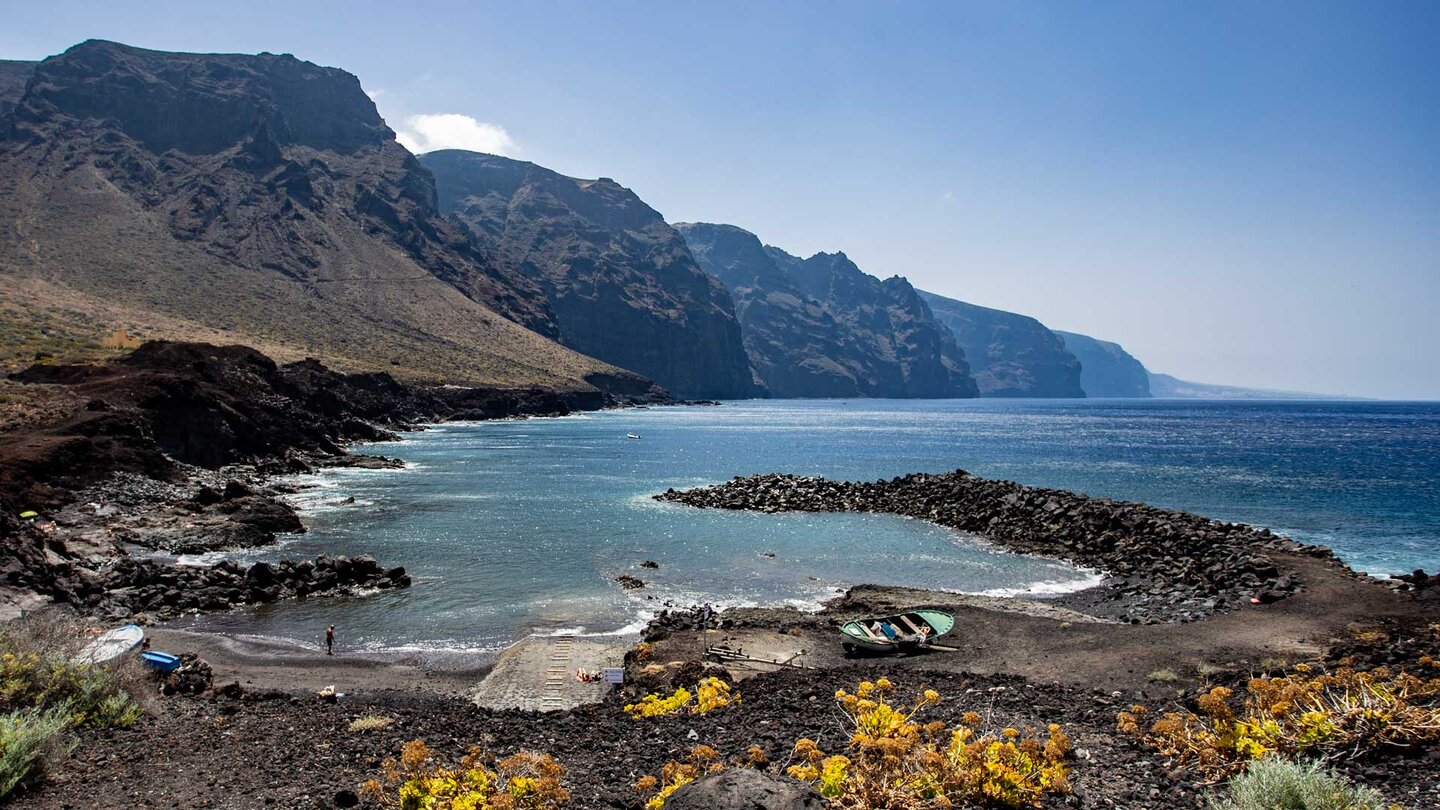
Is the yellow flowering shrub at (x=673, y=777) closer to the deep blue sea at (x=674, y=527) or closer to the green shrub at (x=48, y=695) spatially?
the green shrub at (x=48, y=695)

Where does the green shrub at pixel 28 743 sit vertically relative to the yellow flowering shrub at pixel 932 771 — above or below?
below

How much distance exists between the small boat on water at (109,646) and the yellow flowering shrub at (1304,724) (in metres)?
18.8

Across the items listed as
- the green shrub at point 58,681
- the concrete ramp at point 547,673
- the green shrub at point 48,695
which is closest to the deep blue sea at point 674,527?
the concrete ramp at point 547,673

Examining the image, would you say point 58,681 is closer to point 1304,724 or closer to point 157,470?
point 1304,724

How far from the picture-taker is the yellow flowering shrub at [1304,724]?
398 inches

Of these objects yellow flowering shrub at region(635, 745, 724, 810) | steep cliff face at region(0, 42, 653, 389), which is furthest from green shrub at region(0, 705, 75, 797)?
steep cliff face at region(0, 42, 653, 389)

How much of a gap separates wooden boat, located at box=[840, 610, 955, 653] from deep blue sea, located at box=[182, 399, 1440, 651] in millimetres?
6753

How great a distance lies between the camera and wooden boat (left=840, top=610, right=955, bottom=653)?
21844 millimetres

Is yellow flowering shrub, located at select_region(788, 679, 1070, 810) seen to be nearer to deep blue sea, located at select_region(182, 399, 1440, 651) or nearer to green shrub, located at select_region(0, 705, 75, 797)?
green shrub, located at select_region(0, 705, 75, 797)

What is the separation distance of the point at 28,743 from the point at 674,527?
1412 inches

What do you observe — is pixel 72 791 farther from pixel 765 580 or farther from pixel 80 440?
pixel 80 440

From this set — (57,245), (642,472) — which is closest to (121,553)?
(642,472)

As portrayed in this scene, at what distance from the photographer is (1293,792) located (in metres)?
8.07

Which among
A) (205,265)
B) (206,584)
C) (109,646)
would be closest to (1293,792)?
(109,646)
